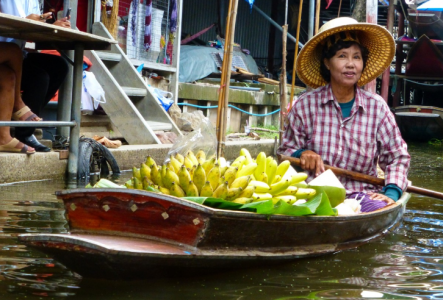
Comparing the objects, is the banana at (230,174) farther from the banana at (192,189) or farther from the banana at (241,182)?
the banana at (192,189)

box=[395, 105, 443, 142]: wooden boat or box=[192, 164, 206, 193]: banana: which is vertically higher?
box=[395, 105, 443, 142]: wooden boat

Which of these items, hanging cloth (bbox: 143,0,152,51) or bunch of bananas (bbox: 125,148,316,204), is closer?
bunch of bananas (bbox: 125,148,316,204)

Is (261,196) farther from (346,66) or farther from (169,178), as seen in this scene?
(346,66)

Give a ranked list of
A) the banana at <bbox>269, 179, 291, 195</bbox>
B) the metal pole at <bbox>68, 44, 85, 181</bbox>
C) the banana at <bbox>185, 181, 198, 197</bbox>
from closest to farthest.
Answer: the banana at <bbox>185, 181, 198, 197</bbox>, the banana at <bbox>269, 179, 291, 195</bbox>, the metal pole at <bbox>68, 44, 85, 181</bbox>

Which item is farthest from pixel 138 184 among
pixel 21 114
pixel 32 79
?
pixel 32 79

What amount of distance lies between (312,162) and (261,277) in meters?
1.36

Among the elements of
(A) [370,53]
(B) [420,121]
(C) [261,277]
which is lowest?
(C) [261,277]

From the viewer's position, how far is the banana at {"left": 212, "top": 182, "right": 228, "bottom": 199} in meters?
3.03

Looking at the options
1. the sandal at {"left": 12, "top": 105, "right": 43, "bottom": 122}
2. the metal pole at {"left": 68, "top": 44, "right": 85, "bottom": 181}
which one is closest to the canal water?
the sandal at {"left": 12, "top": 105, "right": 43, "bottom": 122}

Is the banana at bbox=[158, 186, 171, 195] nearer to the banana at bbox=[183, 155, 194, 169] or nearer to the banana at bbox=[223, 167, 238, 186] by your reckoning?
the banana at bbox=[183, 155, 194, 169]

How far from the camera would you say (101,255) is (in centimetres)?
253

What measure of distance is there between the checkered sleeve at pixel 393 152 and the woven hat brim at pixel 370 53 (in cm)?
52

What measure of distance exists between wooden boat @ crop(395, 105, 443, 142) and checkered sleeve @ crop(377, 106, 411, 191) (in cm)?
1129

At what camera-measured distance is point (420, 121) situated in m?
15.5
